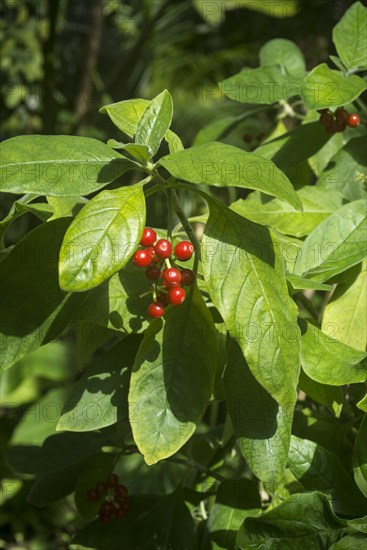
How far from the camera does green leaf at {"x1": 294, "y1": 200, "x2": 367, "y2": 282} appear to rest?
829 millimetres

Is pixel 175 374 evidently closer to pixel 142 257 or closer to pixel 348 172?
pixel 142 257

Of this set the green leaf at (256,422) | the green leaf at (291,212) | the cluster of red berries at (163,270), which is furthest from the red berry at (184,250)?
the green leaf at (291,212)

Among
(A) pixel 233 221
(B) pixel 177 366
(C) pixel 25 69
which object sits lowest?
(C) pixel 25 69

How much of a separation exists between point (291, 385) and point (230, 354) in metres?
0.12

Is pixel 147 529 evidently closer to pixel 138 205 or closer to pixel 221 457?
pixel 221 457

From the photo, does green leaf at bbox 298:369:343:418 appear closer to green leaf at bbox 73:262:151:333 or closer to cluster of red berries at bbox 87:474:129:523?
green leaf at bbox 73:262:151:333

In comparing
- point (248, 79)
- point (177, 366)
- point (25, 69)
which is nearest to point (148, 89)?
point (25, 69)

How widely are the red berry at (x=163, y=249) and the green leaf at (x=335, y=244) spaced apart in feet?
0.58

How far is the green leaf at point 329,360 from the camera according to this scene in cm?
75

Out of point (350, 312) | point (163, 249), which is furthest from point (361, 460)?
point (163, 249)

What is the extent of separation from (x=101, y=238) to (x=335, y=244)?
1.07 ft

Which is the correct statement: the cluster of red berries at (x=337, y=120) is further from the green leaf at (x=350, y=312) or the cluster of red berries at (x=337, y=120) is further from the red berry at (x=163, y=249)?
the red berry at (x=163, y=249)

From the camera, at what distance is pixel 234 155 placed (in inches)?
26.8

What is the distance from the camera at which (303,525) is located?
74 cm
